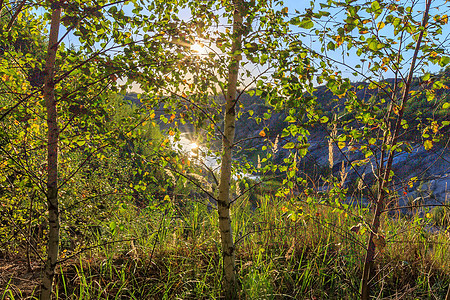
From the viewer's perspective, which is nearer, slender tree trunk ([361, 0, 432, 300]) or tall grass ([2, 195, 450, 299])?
slender tree trunk ([361, 0, 432, 300])

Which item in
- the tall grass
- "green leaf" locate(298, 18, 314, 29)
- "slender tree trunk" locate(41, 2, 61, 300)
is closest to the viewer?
"green leaf" locate(298, 18, 314, 29)

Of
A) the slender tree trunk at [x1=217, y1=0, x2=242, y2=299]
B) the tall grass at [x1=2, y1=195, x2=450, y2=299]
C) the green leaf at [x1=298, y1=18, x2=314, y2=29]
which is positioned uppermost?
the green leaf at [x1=298, y1=18, x2=314, y2=29]

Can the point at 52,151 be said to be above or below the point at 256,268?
above

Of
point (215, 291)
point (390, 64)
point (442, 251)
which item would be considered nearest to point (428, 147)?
point (390, 64)

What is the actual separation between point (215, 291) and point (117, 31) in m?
2.08

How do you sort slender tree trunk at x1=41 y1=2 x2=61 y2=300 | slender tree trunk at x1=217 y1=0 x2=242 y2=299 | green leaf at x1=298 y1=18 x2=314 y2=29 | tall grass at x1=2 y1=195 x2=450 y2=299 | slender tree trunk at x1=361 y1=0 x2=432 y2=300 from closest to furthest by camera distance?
green leaf at x1=298 y1=18 x2=314 y2=29
slender tree trunk at x1=41 y1=2 x2=61 y2=300
slender tree trunk at x1=361 y1=0 x2=432 y2=300
slender tree trunk at x1=217 y1=0 x2=242 y2=299
tall grass at x1=2 y1=195 x2=450 y2=299

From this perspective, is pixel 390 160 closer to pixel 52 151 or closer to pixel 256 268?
pixel 256 268

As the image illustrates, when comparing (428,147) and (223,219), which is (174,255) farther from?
(428,147)

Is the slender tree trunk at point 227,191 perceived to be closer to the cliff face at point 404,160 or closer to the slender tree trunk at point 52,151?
the cliff face at point 404,160

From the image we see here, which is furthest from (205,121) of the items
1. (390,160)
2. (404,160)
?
(404,160)

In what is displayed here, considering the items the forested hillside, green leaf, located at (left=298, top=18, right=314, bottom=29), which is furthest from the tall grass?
green leaf, located at (left=298, top=18, right=314, bottom=29)

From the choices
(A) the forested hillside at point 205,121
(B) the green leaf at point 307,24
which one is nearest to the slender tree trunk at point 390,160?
(A) the forested hillside at point 205,121

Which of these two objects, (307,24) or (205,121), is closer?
(307,24)

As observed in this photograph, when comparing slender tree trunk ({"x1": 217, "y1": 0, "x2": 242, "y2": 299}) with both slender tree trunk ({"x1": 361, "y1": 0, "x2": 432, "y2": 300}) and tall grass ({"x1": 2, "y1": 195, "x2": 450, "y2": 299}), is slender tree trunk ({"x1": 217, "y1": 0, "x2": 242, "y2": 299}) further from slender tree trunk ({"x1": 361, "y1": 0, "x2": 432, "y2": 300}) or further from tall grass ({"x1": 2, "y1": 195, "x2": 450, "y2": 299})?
slender tree trunk ({"x1": 361, "y1": 0, "x2": 432, "y2": 300})
